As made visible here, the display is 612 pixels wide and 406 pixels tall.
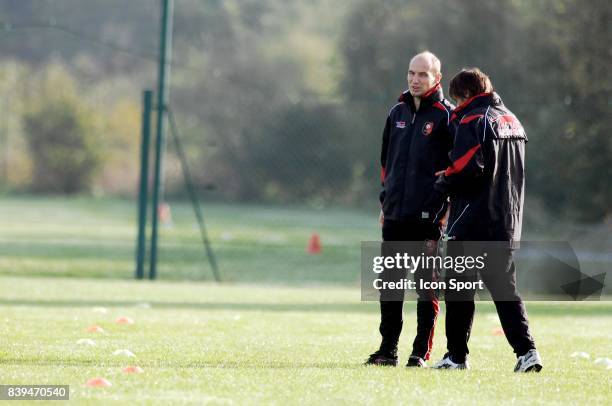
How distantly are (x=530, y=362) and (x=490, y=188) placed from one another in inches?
42.7

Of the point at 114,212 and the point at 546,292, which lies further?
the point at 114,212

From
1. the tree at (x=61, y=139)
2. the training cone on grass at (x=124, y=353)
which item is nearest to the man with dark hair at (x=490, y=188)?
the training cone on grass at (x=124, y=353)

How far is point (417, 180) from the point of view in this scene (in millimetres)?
7250

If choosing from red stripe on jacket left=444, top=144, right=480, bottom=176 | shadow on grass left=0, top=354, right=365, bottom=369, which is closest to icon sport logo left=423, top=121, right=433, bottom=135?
red stripe on jacket left=444, top=144, right=480, bottom=176

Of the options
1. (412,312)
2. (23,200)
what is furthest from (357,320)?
(23,200)

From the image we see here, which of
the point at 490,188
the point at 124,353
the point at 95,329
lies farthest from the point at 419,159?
the point at 95,329

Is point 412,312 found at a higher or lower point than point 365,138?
lower

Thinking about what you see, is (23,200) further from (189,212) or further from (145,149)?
(145,149)

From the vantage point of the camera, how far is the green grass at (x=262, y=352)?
6238 millimetres

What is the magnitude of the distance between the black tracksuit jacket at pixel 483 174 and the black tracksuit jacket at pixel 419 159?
4.3 inches

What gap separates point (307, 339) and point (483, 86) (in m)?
2.81

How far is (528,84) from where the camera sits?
31.8m

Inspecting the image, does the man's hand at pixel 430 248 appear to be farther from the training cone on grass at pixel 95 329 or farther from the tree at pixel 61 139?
the tree at pixel 61 139

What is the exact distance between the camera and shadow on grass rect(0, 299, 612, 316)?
11988 mm
